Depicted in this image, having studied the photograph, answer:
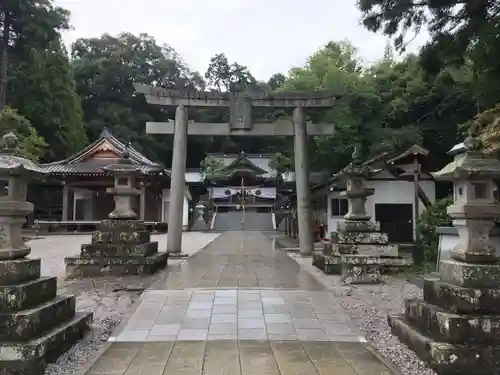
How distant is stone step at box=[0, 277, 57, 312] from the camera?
399 centimetres

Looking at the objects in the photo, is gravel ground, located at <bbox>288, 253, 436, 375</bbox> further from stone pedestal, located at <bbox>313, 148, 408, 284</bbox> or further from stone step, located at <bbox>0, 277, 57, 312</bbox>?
stone step, located at <bbox>0, 277, 57, 312</bbox>

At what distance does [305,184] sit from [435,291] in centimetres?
835

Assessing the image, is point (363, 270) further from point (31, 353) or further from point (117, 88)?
point (117, 88)

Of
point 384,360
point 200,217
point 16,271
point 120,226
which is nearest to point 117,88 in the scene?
point 200,217

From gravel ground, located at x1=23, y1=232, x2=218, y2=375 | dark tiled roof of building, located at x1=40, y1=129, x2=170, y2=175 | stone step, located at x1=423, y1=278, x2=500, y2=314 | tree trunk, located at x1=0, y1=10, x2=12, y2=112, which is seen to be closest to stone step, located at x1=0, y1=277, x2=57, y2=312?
gravel ground, located at x1=23, y1=232, x2=218, y2=375

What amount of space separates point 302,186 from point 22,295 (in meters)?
9.39

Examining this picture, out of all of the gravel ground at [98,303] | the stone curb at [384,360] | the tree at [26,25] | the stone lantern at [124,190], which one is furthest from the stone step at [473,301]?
the tree at [26,25]

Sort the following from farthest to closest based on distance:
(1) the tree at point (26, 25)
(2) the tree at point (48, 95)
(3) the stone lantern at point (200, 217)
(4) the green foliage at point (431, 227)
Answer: (3) the stone lantern at point (200, 217) < (2) the tree at point (48, 95) < (1) the tree at point (26, 25) < (4) the green foliage at point (431, 227)

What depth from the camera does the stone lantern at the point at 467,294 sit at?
12.4 ft

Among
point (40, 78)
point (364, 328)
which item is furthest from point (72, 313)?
point (40, 78)

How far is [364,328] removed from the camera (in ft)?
17.6

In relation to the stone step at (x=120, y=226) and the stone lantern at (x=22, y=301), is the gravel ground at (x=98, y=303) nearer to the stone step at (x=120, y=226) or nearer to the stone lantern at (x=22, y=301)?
the stone lantern at (x=22, y=301)

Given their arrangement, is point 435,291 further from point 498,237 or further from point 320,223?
point 320,223

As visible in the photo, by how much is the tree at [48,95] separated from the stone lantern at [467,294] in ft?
109
